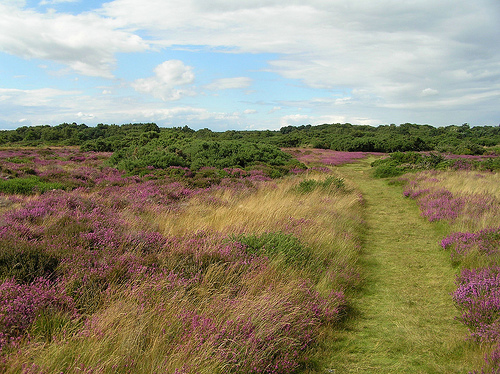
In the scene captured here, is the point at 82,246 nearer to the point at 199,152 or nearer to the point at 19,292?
the point at 19,292

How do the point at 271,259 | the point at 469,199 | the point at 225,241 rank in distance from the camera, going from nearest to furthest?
the point at 271,259
the point at 225,241
the point at 469,199

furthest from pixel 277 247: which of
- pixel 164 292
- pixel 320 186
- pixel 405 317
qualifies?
pixel 320 186

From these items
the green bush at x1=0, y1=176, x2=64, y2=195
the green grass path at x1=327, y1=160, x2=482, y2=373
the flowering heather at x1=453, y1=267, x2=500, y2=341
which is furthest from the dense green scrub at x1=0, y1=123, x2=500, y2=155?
the flowering heather at x1=453, y1=267, x2=500, y2=341

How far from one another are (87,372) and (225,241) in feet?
11.0

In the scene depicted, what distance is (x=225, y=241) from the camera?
19.2 feet

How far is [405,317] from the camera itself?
4.90 meters

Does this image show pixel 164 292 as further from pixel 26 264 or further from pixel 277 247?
pixel 277 247

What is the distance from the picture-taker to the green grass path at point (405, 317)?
Answer: 385cm

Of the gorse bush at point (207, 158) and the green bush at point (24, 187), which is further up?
the gorse bush at point (207, 158)

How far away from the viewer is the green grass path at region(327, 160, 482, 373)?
3.85 m

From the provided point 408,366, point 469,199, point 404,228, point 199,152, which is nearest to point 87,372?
point 408,366

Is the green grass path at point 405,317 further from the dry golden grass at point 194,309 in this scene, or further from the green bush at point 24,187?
the green bush at point 24,187

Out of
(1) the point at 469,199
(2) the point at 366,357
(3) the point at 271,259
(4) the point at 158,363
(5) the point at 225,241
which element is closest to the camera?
(4) the point at 158,363

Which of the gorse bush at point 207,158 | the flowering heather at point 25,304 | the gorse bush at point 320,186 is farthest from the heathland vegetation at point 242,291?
the gorse bush at point 207,158
